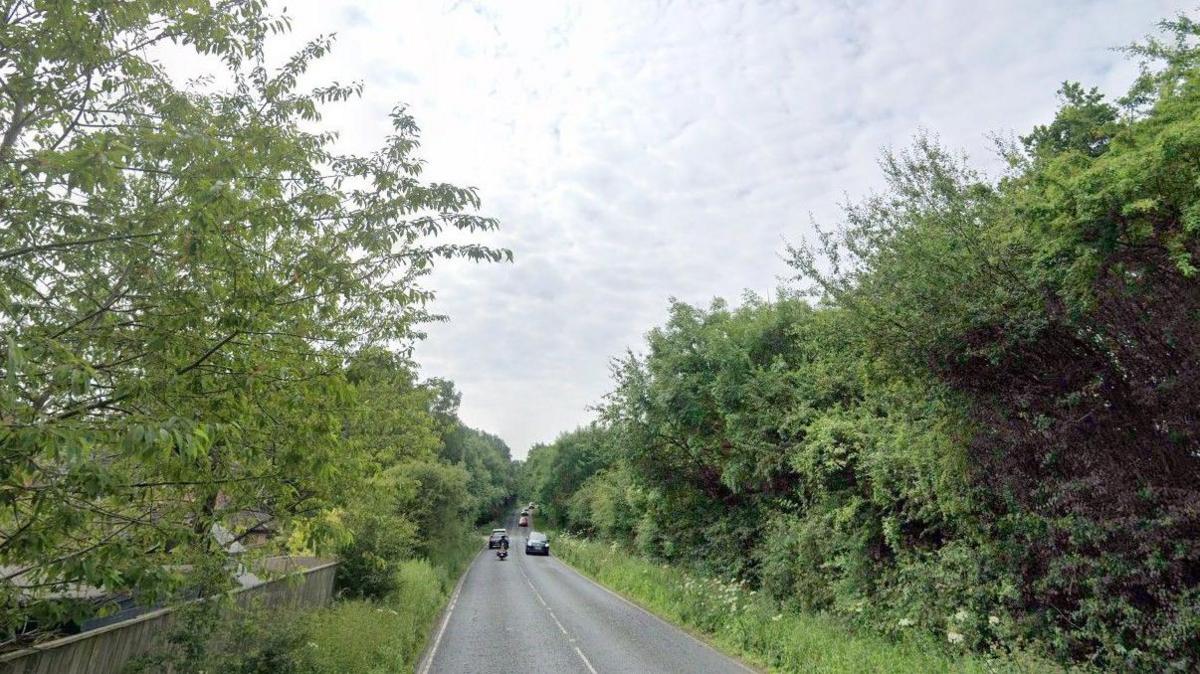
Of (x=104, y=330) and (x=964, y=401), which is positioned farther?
(x=964, y=401)

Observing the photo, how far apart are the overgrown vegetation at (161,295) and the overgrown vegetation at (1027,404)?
7358 mm

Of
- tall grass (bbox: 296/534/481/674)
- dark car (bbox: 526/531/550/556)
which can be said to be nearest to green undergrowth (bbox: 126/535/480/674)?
tall grass (bbox: 296/534/481/674)

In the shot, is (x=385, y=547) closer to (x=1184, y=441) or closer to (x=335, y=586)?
(x=335, y=586)

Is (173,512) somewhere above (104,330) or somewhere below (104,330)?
below

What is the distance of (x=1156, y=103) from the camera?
7.40 m

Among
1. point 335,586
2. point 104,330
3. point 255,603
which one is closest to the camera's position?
point 104,330

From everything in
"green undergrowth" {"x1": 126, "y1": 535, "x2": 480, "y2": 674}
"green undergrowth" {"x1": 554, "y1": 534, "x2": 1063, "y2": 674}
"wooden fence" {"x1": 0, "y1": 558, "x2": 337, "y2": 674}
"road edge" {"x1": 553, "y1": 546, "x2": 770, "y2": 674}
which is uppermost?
"wooden fence" {"x1": 0, "y1": 558, "x2": 337, "y2": 674}

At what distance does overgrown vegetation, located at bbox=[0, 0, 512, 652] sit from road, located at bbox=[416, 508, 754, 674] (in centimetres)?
754

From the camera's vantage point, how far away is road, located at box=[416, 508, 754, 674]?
36.8 ft

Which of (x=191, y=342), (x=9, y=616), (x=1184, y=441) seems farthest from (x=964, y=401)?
(x=9, y=616)

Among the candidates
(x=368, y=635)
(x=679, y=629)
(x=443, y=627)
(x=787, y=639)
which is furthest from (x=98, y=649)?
(x=679, y=629)

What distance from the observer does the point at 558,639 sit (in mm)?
13797

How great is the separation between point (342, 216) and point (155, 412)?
2253 mm

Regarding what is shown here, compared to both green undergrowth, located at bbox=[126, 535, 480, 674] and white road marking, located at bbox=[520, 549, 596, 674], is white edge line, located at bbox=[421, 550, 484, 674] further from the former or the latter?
white road marking, located at bbox=[520, 549, 596, 674]
